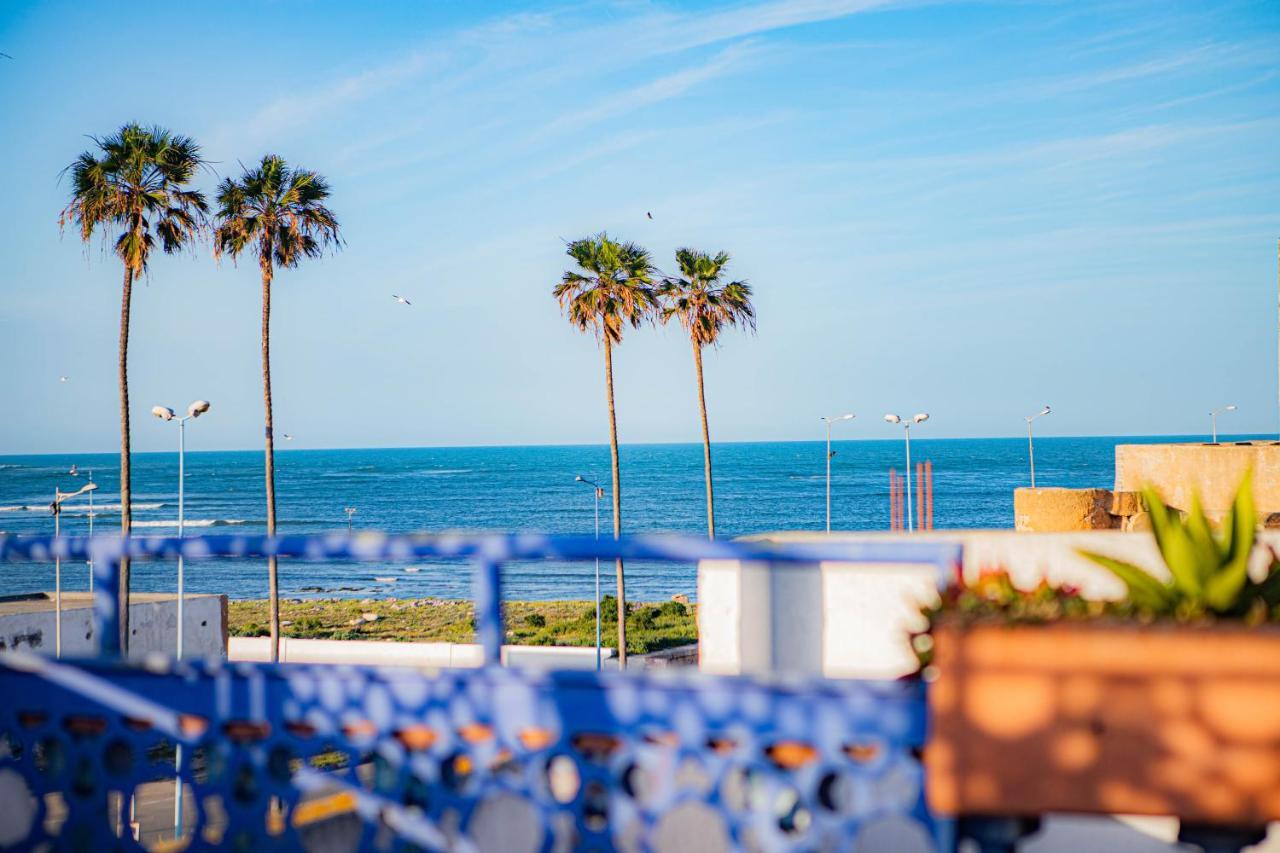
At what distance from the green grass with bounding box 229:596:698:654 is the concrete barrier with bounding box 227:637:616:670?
4861 millimetres

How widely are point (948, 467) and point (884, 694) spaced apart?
551 ft

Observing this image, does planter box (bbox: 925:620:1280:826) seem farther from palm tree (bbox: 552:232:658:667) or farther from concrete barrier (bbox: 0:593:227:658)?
palm tree (bbox: 552:232:658:667)

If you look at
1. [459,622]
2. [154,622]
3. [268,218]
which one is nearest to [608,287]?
[268,218]

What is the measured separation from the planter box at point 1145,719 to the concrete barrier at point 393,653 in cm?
3033

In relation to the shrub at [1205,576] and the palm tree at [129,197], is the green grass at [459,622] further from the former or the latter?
the shrub at [1205,576]

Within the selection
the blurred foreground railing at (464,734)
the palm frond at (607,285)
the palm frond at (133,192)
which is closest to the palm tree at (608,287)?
the palm frond at (607,285)

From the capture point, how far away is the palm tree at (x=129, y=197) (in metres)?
29.1

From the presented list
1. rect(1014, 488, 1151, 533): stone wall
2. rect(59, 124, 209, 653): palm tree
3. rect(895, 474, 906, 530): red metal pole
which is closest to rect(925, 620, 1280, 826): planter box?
rect(1014, 488, 1151, 533): stone wall

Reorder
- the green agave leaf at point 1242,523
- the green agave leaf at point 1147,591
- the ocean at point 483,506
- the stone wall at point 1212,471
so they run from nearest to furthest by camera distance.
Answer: the green agave leaf at point 1147,591
the green agave leaf at point 1242,523
the stone wall at point 1212,471
the ocean at point 483,506

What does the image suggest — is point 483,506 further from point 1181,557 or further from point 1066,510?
point 1181,557

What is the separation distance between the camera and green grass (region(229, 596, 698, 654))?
46.2 metres

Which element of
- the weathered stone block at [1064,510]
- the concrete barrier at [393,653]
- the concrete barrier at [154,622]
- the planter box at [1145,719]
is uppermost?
the planter box at [1145,719]

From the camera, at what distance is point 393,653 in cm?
3750

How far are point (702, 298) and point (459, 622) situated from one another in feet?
71.7
